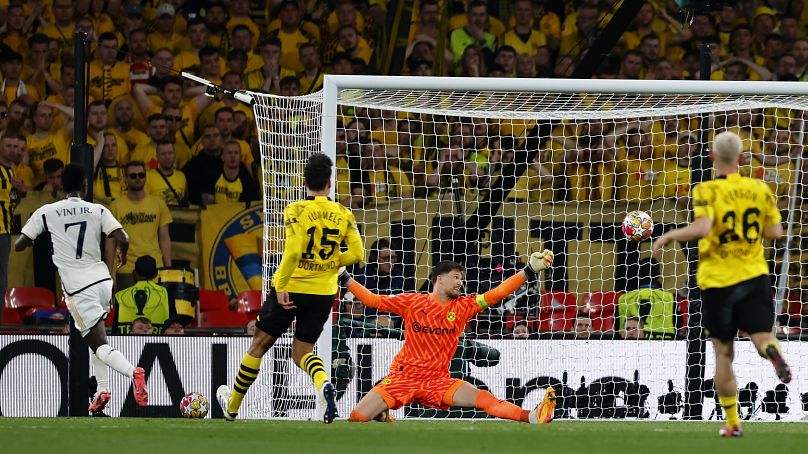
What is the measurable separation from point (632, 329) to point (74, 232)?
5207 millimetres

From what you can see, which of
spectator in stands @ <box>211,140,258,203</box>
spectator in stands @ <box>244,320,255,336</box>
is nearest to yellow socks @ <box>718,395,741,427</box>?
spectator in stands @ <box>244,320,255,336</box>

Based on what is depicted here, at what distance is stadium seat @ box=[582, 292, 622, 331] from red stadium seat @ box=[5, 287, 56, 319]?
520 cm

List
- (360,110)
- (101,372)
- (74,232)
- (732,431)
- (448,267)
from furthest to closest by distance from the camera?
1. (360,110)
2. (101,372)
3. (74,232)
4. (448,267)
5. (732,431)

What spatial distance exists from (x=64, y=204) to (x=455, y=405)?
3453mm

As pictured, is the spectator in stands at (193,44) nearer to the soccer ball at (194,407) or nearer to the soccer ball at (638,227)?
the soccer ball at (194,407)

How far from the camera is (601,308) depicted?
13.2m

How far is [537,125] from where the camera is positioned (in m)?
13.6

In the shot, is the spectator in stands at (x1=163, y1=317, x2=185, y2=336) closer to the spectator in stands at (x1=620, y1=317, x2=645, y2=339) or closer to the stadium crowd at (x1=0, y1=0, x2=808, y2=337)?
the stadium crowd at (x1=0, y1=0, x2=808, y2=337)

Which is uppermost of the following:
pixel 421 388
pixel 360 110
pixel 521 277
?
pixel 360 110

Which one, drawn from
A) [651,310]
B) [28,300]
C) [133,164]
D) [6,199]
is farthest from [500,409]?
[6,199]

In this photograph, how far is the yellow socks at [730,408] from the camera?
8.20 meters

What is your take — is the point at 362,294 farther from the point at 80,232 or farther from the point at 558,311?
the point at 558,311

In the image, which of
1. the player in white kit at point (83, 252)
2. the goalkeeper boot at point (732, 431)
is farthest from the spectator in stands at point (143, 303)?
the goalkeeper boot at point (732, 431)

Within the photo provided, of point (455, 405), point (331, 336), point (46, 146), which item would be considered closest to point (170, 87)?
point (46, 146)
